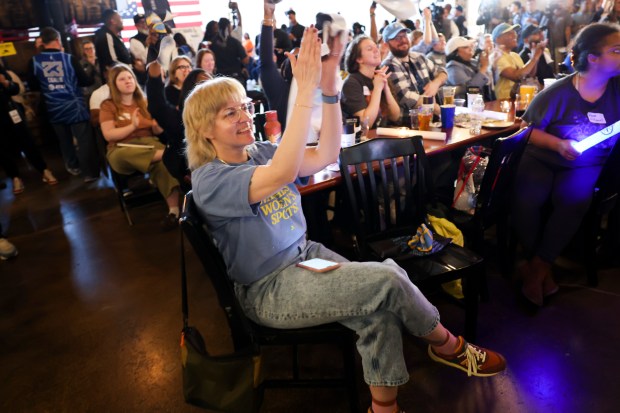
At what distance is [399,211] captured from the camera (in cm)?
201

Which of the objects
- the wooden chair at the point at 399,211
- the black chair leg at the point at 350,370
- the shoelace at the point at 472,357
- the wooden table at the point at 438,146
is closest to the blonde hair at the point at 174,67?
the wooden table at the point at 438,146

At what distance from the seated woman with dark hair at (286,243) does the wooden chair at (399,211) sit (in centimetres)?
33

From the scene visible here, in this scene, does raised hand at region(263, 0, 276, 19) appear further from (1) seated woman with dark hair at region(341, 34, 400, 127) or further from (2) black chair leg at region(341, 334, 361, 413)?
(2) black chair leg at region(341, 334, 361, 413)

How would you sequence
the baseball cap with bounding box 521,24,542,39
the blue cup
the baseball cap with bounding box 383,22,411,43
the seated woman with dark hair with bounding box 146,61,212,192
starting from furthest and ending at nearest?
the baseball cap with bounding box 521,24,542,39, the baseball cap with bounding box 383,22,411,43, the seated woman with dark hair with bounding box 146,61,212,192, the blue cup

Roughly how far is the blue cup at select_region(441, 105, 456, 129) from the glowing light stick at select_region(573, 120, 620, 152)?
0.78 metres

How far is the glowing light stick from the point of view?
2.03 m

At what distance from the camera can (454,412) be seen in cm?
156

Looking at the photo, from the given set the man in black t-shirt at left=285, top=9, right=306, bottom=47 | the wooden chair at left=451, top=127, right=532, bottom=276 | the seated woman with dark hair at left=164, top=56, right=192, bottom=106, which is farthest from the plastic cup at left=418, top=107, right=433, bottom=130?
the man in black t-shirt at left=285, top=9, right=306, bottom=47

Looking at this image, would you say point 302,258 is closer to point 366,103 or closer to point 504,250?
point 504,250

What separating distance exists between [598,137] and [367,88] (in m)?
1.48

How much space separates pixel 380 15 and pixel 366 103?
324 inches

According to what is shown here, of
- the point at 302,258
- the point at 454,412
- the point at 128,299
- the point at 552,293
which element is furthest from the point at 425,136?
the point at 128,299

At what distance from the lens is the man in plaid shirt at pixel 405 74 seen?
3.18 m

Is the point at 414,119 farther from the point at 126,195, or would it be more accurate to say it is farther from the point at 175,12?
the point at 175,12
